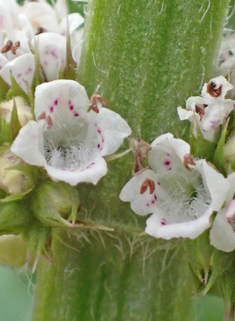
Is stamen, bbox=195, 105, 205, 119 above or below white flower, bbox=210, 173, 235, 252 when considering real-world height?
above

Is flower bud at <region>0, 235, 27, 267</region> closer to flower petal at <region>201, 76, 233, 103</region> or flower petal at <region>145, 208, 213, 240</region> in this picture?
flower petal at <region>145, 208, 213, 240</region>

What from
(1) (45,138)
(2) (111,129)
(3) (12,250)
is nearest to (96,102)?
(2) (111,129)

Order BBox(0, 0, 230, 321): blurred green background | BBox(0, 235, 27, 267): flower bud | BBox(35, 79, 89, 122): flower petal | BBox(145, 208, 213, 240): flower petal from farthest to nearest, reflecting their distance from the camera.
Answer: BBox(0, 0, 230, 321): blurred green background → BBox(0, 235, 27, 267): flower bud → BBox(35, 79, 89, 122): flower petal → BBox(145, 208, 213, 240): flower petal

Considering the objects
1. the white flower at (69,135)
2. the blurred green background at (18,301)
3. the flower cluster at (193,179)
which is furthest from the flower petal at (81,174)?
the blurred green background at (18,301)

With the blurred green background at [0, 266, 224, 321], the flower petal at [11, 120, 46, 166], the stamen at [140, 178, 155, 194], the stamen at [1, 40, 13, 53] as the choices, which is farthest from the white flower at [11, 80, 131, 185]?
the blurred green background at [0, 266, 224, 321]

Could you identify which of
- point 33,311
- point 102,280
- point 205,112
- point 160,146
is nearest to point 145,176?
point 160,146

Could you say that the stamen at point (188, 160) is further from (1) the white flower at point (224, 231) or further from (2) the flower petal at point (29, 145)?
(2) the flower petal at point (29, 145)

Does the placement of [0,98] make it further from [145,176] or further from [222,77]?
[222,77]
